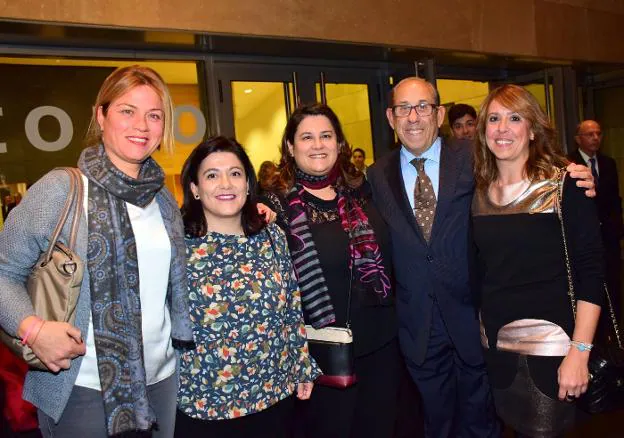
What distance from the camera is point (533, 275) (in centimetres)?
232

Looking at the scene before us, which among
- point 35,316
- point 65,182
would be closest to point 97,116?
point 65,182

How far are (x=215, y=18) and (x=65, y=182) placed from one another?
3.32 metres

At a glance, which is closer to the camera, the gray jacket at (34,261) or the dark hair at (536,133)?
the gray jacket at (34,261)

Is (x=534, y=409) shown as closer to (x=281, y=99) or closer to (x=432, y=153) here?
(x=432, y=153)

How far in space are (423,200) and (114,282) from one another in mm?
1572

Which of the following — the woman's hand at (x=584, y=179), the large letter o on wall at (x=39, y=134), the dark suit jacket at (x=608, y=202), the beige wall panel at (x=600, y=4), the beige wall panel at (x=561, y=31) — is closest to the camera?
the woman's hand at (x=584, y=179)

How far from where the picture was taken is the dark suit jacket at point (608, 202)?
6254mm

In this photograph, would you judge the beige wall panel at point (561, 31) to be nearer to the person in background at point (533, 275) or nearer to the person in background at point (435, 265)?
the person in background at point (435, 265)

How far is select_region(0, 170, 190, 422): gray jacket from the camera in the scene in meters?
1.72

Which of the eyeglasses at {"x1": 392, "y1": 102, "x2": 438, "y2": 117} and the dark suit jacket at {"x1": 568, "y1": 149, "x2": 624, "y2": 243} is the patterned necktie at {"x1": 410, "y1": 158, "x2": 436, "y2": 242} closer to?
the eyeglasses at {"x1": 392, "y1": 102, "x2": 438, "y2": 117}

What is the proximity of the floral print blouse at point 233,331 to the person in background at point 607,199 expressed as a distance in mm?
5085

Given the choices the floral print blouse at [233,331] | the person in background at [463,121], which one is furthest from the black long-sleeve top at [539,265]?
the person in background at [463,121]

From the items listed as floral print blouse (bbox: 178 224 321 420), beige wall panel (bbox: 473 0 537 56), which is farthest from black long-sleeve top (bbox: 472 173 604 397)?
beige wall panel (bbox: 473 0 537 56)

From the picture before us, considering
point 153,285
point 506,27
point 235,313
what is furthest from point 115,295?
point 506,27
